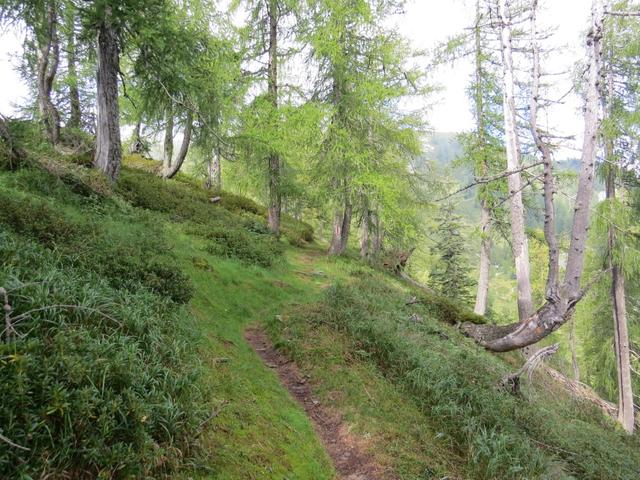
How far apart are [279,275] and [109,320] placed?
786 cm

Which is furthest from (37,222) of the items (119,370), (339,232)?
(339,232)

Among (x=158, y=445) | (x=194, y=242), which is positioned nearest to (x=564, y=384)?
(x=194, y=242)

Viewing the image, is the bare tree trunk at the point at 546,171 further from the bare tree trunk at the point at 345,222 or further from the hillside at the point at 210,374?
the bare tree trunk at the point at 345,222

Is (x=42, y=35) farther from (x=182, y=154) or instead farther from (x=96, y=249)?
(x=182, y=154)

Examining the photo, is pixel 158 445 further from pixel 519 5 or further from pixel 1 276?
pixel 519 5

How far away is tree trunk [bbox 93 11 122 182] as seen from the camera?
33.3 ft

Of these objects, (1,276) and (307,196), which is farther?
(307,196)

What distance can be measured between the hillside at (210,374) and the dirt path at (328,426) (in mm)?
51

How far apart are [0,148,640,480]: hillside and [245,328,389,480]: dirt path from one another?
0.17 ft

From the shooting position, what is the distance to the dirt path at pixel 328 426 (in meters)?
4.96

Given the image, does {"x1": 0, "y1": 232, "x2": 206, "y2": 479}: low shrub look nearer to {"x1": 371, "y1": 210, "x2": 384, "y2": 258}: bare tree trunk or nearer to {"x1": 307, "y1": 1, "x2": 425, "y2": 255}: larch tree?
{"x1": 307, "y1": 1, "x2": 425, "y2": 255}: larch tree

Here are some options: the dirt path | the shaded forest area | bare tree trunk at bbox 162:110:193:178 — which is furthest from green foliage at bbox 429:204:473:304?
the dirt path

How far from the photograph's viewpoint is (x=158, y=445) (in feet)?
10.1

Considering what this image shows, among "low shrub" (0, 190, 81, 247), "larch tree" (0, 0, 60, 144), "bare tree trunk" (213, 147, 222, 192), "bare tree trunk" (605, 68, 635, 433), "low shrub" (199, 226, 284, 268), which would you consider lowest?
"bare tree trunk" (605, 68, 635, 433)
